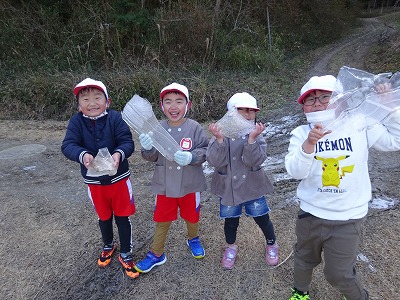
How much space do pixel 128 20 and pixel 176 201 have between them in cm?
812

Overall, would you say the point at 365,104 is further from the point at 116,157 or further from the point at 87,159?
the point at 87,159

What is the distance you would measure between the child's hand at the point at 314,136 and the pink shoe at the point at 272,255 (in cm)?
123

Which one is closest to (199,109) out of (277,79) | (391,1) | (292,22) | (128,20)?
(277,79)

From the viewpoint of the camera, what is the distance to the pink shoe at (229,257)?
280 centimetres

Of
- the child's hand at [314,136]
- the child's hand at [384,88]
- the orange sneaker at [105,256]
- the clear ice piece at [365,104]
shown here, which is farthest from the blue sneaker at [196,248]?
the child's hand at [384,88]

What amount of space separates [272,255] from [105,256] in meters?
1.37

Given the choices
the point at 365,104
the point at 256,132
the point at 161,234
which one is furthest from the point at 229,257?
the point at 365,104

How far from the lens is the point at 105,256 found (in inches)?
116

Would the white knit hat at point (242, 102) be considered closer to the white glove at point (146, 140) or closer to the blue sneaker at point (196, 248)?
the white glove at point (146, 140)

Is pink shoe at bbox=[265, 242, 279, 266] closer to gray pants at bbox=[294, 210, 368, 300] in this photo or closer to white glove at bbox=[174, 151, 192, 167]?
gray pants at bbox=[294, 210, 368, 300]

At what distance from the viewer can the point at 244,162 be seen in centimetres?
248

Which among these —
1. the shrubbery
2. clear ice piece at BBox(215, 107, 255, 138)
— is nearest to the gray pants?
clear ice piece at BBox(215, 107, 255, 138)

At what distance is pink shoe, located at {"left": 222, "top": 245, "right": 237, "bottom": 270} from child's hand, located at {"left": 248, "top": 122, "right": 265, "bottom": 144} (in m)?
0.99

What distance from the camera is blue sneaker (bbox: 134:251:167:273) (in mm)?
2783
